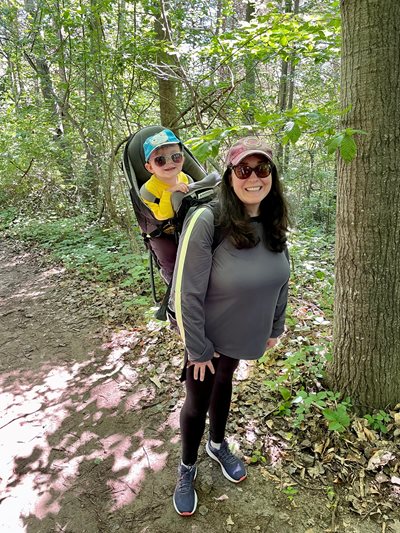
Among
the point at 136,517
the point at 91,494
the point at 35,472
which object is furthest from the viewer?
the point at 35,472

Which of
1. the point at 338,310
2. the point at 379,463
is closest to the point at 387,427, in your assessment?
the point at 379,463

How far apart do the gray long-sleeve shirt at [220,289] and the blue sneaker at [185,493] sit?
1.09 meters

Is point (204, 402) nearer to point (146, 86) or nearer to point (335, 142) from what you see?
point (335, 142)

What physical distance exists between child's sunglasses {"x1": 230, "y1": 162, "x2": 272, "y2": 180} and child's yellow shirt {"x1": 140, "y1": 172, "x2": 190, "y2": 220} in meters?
0.48

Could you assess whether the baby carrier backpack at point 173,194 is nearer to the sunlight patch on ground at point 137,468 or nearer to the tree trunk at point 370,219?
the tree trunk at point 370,219

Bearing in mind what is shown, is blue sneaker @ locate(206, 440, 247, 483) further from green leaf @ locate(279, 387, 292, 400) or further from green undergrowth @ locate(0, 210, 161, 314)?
green undergrowth @ locate(0, 210, 161, 314)

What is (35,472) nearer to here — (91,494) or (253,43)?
(91,494)

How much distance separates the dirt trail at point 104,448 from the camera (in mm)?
2367

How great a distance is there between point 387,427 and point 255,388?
1152 mm

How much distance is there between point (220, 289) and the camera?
1842 mm

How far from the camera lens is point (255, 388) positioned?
3387mm

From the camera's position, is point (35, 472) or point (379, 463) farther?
point (35, 472)

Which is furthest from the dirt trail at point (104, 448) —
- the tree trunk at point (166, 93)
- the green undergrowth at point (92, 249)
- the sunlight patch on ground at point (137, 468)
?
the tree trunk at point (166, 93)

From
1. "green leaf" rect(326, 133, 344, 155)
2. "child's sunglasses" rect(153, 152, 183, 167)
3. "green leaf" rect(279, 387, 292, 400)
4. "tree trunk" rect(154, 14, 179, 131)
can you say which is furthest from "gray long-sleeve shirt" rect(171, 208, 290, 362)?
"tree trunk" rect(154, 14, 179, 131)
